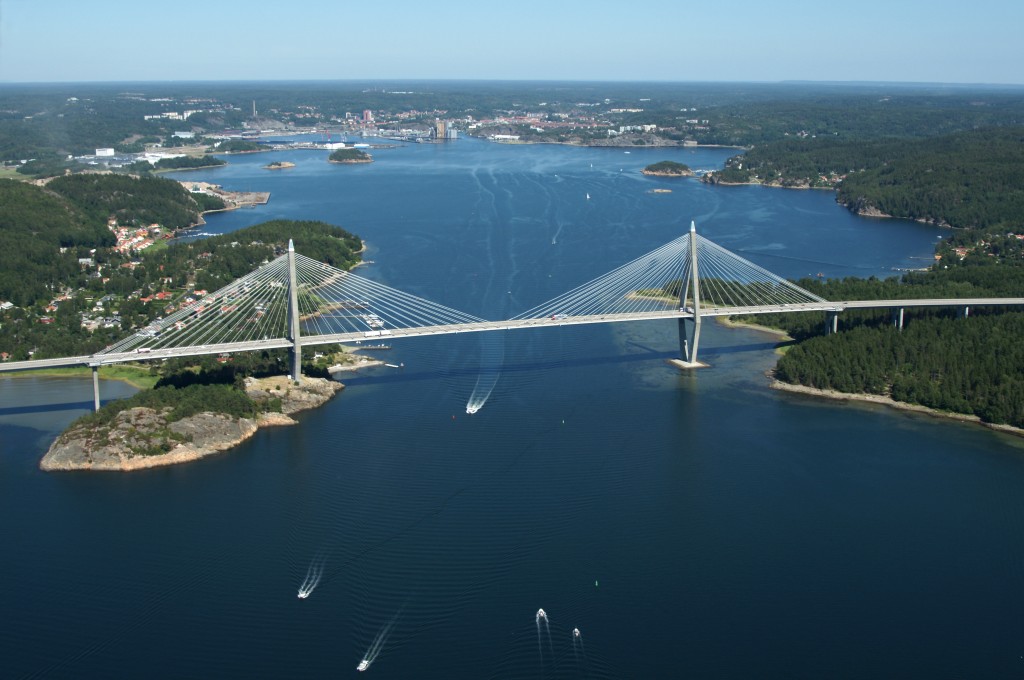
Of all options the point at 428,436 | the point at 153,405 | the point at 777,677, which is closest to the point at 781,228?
the point at 428,436

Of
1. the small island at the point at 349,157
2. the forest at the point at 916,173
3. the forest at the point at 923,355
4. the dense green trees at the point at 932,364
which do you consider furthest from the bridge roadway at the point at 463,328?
the small island at the point at 349,157

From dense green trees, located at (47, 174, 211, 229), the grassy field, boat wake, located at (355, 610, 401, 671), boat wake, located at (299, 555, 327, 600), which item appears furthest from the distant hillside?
boat wake, located at (355, 610, 401, 671)

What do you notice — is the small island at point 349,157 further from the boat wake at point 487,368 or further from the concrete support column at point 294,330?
the concrete support column at point 294,330

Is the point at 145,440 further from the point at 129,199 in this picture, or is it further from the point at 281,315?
the point at 129,199

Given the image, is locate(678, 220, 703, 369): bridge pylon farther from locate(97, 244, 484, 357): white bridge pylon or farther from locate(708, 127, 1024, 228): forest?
locate(708, 127, 1024, 228): forest

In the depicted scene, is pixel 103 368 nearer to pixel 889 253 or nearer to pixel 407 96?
pixel 889 253

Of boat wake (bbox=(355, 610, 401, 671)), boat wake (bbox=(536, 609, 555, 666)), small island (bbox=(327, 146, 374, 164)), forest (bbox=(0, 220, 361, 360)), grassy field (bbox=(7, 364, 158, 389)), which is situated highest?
small island (bbox=(327, 146, 374, 164))

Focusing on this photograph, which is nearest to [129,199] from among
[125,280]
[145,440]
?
[125,280]
